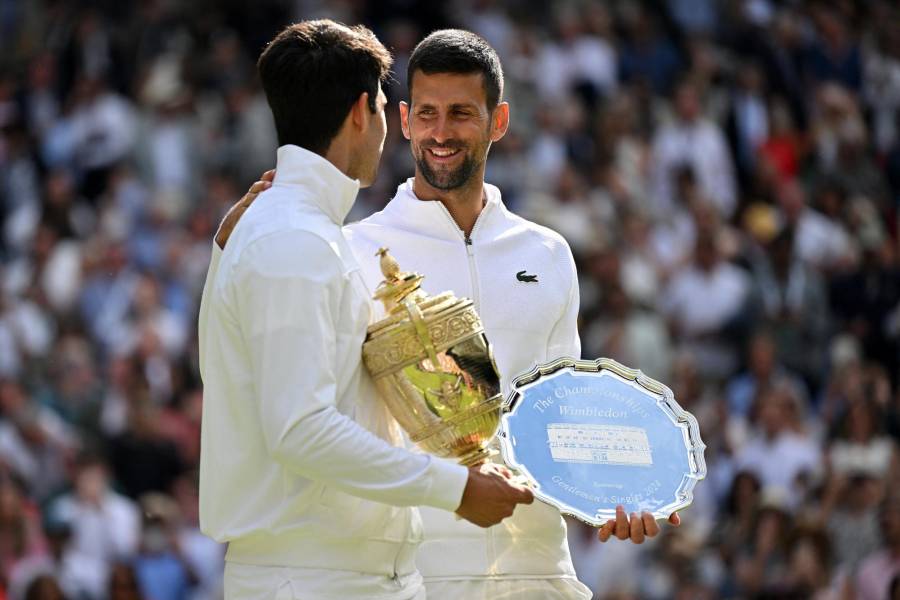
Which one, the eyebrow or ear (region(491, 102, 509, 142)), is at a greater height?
the eyebrow

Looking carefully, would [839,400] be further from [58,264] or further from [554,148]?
[58,264]

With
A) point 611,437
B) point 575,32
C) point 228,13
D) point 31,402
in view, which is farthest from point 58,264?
point 611,437

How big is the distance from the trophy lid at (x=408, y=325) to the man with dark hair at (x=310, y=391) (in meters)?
0.04

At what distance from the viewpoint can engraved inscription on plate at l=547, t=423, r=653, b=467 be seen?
478cm

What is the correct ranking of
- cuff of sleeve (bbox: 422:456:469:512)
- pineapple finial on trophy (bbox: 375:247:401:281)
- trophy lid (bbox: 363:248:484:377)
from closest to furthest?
cuff of sleeve (bbox: 422:456:469:512)
trophy lid (bbox: 363:248:484:377)
pineapple finial on trophy (bbox: 375:247:401:281)

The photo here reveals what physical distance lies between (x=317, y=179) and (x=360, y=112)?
0.64ft

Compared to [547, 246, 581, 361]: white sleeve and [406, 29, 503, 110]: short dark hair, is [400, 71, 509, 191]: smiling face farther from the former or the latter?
[547, 246, 581, 361]: white sleeve

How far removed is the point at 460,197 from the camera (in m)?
5.35

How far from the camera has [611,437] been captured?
192 inches

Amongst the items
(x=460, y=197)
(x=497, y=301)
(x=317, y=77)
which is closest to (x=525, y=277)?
(x=497, y=301)

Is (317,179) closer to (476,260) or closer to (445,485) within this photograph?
(445,485)

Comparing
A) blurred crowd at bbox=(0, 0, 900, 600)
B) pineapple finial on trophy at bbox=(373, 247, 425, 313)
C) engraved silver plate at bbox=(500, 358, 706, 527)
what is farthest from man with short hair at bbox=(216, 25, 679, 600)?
blurred crowd at bbox=(0, 0, 900, 600)

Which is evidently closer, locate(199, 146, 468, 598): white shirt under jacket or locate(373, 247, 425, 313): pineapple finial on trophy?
locate(199, 146, 468, 598): white shirt under jacket

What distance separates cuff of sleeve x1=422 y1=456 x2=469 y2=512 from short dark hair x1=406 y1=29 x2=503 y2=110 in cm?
147
